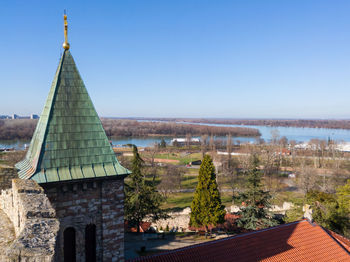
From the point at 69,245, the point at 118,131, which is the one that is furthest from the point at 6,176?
the point at 118,131

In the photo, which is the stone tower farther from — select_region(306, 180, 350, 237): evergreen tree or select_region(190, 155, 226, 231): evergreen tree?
select_region(306, 180, 350, 237): evergreen tree

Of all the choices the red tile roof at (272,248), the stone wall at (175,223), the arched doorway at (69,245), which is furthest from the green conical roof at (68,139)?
the stone wall at (175,223)

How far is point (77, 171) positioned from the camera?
6.40m

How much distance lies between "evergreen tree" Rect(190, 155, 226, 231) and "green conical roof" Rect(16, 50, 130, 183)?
1515cm

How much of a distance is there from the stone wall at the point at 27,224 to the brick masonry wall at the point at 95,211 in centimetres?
69

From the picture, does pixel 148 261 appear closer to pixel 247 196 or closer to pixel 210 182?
pixel 247 196

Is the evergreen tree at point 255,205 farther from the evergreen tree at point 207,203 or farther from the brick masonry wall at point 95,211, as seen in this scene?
the brick masonry wall at point 95,211

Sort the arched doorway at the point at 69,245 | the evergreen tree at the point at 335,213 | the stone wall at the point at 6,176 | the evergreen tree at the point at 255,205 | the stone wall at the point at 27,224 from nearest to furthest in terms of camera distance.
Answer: the stone wall at the point at 27,224 < the arched doorway at the point at 69,245 < the stone wall at the point at 6,176 < the evergreen tree at the point at 255,205 < the evergreen tree at the point at 335,213

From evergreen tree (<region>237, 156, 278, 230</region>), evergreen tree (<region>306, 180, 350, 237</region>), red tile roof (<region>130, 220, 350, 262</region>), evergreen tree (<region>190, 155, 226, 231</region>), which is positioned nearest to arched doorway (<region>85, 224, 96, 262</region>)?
red tile roof (<region>130, 220, 350, 262</region>)

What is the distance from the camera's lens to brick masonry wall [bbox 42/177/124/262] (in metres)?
6.25

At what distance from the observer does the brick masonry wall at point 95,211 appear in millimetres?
6254

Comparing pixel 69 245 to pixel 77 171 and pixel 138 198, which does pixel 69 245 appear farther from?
pixel 138 198

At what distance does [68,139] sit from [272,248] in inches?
324

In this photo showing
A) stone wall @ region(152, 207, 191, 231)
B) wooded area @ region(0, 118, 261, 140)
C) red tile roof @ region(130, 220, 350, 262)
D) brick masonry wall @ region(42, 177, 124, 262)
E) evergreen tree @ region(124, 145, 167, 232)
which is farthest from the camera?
wooded area @ region(0, 118, 261, 140)
